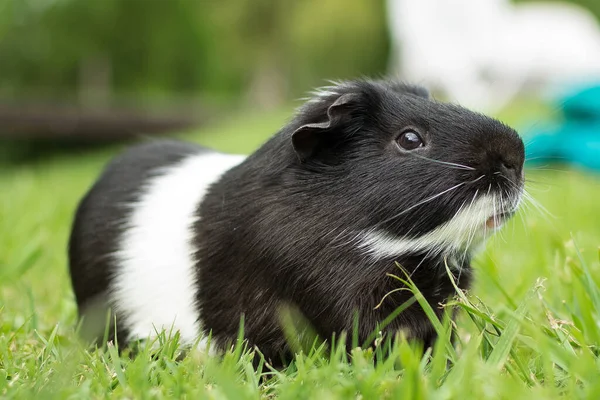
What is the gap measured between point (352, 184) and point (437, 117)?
1.17 ft

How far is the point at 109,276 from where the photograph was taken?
2.51 meters

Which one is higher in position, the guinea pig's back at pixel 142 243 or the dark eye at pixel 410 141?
the dark eye at pixel 410 141

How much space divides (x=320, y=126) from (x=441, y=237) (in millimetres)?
508

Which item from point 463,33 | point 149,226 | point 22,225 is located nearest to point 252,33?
point 463,33

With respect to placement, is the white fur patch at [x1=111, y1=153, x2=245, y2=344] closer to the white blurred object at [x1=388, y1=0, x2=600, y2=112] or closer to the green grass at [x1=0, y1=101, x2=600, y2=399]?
the green grass at [x1=0, y1=101, x2=600, y2=399]

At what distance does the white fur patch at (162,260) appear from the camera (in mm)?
2299

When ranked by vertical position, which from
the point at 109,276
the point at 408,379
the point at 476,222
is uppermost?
the point at 476,222

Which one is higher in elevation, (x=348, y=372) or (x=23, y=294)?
(x=348, y=372)

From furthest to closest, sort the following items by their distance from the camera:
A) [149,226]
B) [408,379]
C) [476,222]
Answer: [149,226] < [476,222] < [408,379]

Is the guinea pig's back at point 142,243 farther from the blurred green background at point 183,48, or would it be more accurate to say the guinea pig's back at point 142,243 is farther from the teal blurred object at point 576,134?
the blurred green background at point 183,48

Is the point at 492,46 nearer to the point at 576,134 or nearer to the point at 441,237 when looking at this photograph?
the point at 576,134

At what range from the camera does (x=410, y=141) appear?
6.96ft

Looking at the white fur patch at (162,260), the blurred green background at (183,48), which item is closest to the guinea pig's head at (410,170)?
the white fur patch at (162,260)

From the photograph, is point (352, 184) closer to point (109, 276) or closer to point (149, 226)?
point (149, 226)
